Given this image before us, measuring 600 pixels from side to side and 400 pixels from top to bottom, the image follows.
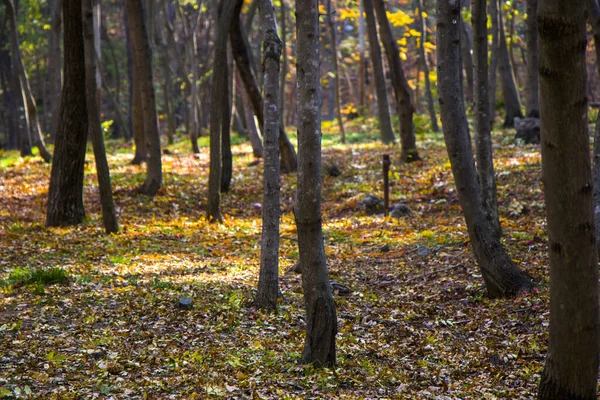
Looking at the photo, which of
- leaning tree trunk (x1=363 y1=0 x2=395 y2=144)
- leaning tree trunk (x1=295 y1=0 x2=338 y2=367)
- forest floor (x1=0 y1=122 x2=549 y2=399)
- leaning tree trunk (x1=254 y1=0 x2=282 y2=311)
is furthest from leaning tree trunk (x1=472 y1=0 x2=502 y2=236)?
leaning tree trunk (x1=363 y1=0 x2=395 y2=144)

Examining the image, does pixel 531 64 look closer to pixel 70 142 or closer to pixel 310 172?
pixel 70 142

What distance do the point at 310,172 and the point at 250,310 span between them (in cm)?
261

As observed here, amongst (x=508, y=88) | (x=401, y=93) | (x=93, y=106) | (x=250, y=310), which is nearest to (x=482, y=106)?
(x=250, y=310)

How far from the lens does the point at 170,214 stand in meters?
14.0

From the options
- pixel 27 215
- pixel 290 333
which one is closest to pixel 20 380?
pixel 290 333

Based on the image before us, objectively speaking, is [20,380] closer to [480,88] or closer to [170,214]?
[480,88]

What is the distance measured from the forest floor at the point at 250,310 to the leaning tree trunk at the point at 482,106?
1.13m

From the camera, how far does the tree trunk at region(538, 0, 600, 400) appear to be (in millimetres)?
3605

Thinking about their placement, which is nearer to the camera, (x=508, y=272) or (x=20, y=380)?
(x=20, y=380)

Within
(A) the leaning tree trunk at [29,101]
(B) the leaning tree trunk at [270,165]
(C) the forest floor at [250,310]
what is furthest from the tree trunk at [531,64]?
(A) the leaning tree trunk at [29,101]

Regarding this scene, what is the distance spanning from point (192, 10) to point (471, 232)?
1038 inches

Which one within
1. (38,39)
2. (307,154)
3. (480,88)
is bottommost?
(307,154)

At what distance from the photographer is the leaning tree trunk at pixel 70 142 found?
11477 millimetres

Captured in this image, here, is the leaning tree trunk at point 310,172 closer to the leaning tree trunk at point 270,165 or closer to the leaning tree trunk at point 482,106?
the leaning tree trunk at point 270,165
